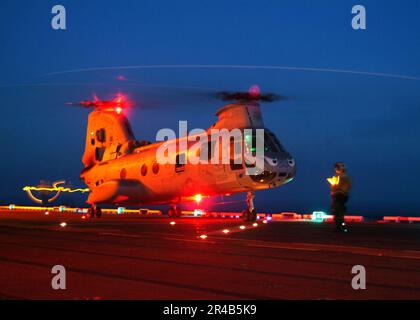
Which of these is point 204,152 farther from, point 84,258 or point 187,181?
point 84,258

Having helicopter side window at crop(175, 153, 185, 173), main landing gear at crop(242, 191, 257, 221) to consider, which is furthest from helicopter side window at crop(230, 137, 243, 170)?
helicopter side window at crop(175, 153, 185, 173)

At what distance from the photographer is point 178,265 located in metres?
10.8

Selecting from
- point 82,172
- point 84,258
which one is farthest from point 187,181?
point 84,258

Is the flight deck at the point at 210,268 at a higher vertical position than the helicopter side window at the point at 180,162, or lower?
lower

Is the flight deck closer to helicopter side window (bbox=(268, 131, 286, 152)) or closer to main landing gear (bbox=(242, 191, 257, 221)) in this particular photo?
helicopter side window (bbox=(268, 131, 286, 152))

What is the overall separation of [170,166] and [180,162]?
41.1 inches

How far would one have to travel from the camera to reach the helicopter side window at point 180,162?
3172 centimetres

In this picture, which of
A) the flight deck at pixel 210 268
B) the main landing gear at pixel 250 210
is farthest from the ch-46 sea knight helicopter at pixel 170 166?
the flight deck at pixel 210 268

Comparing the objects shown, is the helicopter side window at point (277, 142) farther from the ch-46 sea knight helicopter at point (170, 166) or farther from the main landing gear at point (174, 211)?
the main landing gear at point (174, 211)

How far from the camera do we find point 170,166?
3278cm

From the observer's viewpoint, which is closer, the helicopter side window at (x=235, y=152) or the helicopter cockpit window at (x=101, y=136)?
the helicopter side window at (x=235, y=152)

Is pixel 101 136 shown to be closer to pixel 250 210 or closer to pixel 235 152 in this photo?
pixel 235 152

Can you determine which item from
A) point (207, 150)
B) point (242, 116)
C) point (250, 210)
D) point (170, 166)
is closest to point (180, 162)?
point (170, 166)

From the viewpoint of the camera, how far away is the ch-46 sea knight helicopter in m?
27.6
